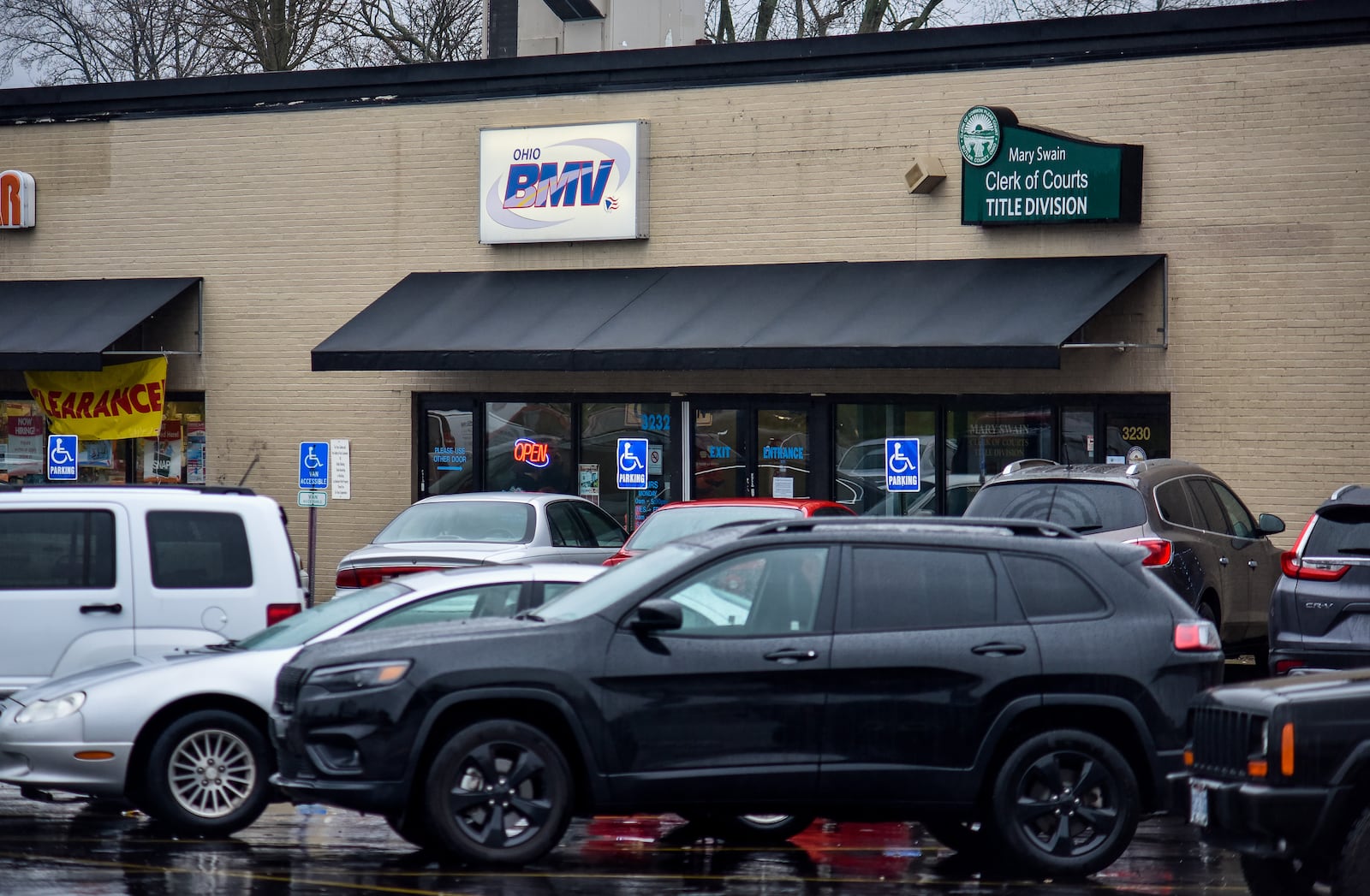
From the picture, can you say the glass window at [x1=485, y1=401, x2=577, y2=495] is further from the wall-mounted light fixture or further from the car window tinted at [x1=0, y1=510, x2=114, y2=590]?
the car window tinted at [x1=0, y1=510, x2=114, y2=590]

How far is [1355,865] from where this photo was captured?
20.9 ft

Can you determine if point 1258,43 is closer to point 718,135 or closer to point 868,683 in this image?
point 718,135

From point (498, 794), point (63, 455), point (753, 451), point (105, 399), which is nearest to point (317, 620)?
point (498, 794)

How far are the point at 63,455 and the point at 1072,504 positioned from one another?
530 inches

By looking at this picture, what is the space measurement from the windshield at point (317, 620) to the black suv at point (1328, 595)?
583cm

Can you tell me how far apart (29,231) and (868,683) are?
57.1ft

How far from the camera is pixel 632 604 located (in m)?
7.71

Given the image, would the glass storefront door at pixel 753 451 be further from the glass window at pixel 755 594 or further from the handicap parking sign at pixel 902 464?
the glass window at pixel 755 594

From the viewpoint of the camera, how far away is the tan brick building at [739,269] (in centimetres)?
1647

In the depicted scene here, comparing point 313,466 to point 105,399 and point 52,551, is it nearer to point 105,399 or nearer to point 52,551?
point 105,399

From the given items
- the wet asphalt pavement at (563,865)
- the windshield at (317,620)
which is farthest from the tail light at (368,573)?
the wet asphalt pavement at (563,865)

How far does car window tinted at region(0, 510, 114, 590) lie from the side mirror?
4024 millimetres

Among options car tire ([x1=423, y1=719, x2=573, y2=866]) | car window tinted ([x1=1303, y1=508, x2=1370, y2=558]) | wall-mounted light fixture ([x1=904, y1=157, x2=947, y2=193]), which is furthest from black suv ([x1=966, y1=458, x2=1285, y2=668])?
wall-mounted light fixture ([x1=904, y1=157, x2=947, y2=193])

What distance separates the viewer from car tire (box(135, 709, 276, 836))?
8773mm
